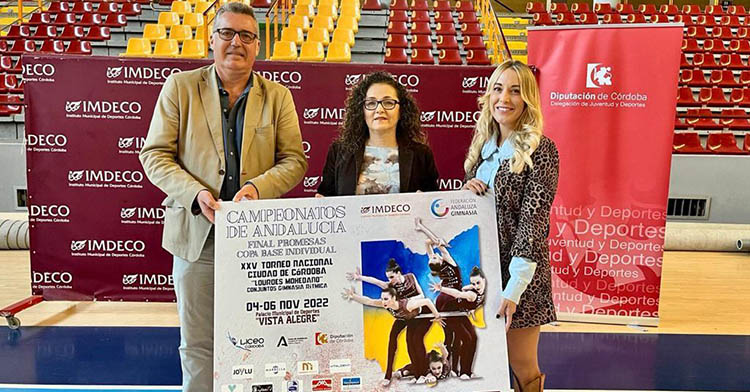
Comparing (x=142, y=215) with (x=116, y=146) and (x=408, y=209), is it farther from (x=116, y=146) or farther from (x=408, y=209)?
(x=408, y=209)

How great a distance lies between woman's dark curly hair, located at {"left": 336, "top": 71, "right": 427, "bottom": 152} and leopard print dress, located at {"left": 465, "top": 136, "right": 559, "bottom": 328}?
15.1 inches

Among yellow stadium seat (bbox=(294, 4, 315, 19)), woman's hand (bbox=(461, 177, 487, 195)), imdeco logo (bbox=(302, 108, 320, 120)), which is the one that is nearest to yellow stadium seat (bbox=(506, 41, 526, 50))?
yellow stadium seat (bbox=(294, 4, 315, 19))

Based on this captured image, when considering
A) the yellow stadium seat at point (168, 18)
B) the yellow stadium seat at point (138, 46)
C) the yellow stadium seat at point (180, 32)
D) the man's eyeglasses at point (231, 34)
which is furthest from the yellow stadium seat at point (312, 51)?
the man's eyeglasses at point (231, 34)

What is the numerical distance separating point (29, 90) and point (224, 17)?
238 cm

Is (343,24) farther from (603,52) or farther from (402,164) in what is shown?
(402,164)

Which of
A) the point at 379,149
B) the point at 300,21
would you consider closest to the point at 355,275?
the point at 379,149

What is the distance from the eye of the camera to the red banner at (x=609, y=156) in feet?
13.1

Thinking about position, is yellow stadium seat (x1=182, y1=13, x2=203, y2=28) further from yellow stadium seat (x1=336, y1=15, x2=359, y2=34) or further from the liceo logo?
the liceo logo

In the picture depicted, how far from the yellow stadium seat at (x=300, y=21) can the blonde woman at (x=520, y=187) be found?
7713mm

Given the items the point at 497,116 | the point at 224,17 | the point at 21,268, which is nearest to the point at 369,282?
the point at 497,116

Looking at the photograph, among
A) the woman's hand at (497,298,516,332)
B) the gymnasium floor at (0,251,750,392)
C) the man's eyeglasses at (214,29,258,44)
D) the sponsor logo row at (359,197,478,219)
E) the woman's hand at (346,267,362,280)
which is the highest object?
the man's eyeglasses at (214,29,258,44)

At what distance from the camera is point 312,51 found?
8102 mm

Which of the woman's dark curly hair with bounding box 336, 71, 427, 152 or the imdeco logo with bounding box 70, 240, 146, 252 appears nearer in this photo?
the woman's dark curly hair with bounding box 336, 71, 427, 152

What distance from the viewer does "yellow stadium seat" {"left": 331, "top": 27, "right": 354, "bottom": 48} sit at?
349 inches
